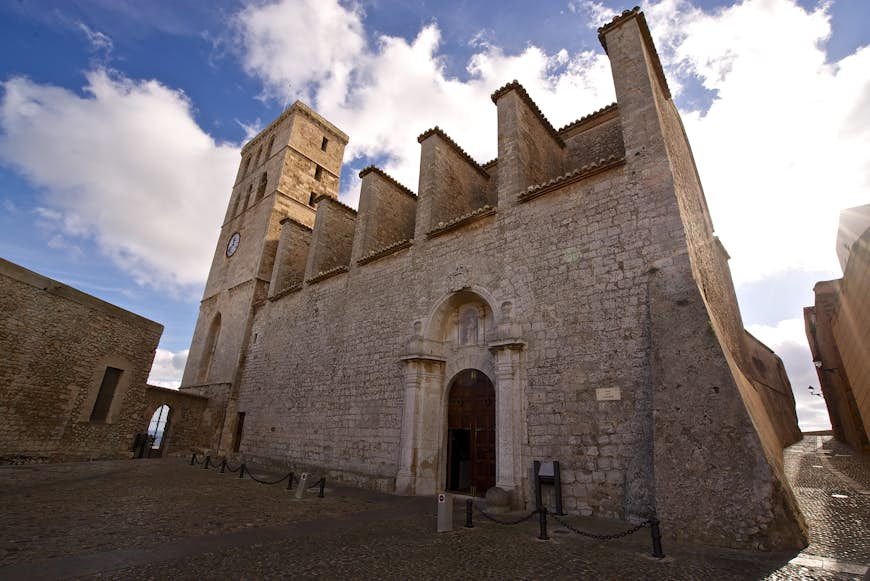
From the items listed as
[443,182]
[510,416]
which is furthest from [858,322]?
[443,182]

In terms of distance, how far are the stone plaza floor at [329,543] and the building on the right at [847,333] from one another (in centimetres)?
834

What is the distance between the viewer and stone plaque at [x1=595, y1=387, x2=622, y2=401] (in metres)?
5.94

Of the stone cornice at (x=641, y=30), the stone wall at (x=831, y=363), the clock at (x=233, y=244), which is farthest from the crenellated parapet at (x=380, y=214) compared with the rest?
the stone wall at (x=831, y=363)

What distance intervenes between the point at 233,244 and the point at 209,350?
5.87m

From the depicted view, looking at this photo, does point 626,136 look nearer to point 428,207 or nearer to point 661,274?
point 661,274

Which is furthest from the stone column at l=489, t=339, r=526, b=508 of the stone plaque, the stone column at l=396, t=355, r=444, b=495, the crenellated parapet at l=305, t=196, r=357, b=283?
the crenellated parapet at l=305, t=196, r=357, b=283

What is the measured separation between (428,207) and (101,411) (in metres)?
11.6

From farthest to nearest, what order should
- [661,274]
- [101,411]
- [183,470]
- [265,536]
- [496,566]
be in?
[101,411] < [183,470] < [661,274] < [265,536] < [496,566]

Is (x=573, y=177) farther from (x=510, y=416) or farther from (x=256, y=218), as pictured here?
(x=256, y=218)

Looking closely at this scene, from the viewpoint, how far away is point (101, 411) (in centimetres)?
1165

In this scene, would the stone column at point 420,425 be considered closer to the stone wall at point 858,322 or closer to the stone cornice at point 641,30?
the stone cornice at point 641,30

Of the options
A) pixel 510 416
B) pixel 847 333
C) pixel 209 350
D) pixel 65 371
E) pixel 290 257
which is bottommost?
pixel 510 416

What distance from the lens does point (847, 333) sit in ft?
47.9

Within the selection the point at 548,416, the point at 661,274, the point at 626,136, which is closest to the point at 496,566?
the point at 548,416
